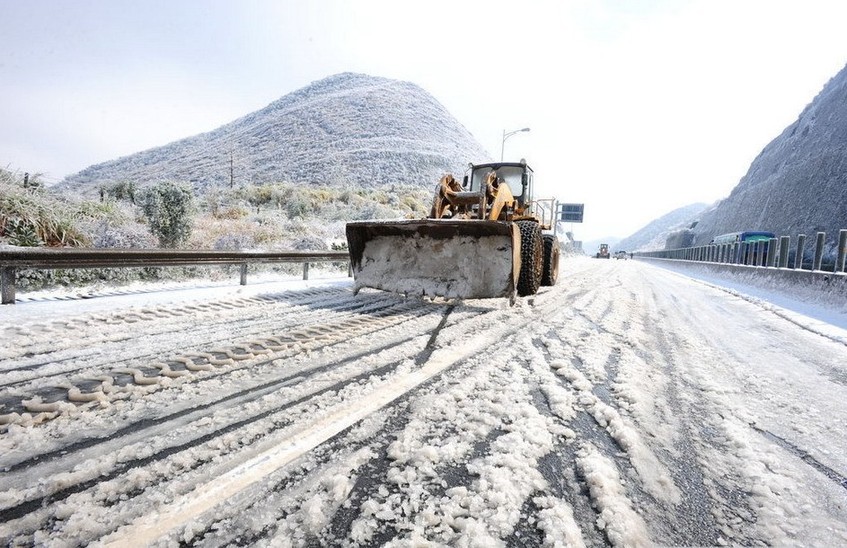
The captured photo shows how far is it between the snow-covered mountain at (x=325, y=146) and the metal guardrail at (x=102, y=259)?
112 feet

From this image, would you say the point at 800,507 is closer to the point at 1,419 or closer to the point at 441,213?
the point at 1,419

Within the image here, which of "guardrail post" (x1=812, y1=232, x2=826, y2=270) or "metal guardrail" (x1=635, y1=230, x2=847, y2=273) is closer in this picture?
"metal guardrail" (x1=635, y1=230, x2=847, y2=273)

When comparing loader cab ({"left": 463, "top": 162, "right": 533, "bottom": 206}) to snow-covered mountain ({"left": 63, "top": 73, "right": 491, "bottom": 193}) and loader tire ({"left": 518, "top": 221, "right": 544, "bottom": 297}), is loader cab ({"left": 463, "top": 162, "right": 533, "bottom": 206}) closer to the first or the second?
loader tire ({"left": 518, "top": 221, "right": 544, "bottom": 297})

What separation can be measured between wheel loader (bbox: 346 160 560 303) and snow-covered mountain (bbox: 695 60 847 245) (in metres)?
41.1

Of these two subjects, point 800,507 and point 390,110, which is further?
point 390,110

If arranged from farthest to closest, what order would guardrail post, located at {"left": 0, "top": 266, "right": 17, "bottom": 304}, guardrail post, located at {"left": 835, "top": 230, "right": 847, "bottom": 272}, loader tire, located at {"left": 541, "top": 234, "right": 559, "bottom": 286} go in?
loader tire, located at {"left": 541, "top": 234, "right": 559, "bottom": 286}
guardrail post, located at {"left": 835, "top": 230, "right": 847, "bottom": 272}
guardrail post, located at {"left": 0, "top": 266, "right": 17, "bottom": 304}

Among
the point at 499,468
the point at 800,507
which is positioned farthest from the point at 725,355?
the point at 499,468

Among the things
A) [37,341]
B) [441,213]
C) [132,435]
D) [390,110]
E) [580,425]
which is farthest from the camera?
[390,110]

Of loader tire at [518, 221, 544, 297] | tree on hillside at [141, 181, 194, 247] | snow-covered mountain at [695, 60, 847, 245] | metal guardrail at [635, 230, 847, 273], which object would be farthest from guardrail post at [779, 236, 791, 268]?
snow-covered mountain at [695, 60, 847, 245]

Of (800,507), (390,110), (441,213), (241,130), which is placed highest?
(390,110)

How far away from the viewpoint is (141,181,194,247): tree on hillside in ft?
35.7

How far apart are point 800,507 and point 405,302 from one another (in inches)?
197

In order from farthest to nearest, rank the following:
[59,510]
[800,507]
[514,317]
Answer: [514,317] < [800,507] < [59,510]

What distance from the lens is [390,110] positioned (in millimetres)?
72000
